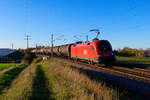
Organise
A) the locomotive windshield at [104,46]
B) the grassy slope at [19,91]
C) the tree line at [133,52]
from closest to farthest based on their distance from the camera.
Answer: the grassy slope at [19,91]
the locomotive windshield at [104,46]
the tree line at [133,52]

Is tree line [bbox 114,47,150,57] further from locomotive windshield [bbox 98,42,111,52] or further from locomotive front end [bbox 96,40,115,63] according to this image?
locomotive front end [bbox 96,40,115,63]

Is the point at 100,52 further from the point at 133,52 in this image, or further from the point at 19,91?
the point at 133,52

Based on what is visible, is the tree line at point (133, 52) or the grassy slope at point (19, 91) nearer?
the grassy slope at point (19, 91)

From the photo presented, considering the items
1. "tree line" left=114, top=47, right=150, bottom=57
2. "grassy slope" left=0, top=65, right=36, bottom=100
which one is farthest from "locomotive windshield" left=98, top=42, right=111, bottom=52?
"tree line" left=114, top=47, right=150, bottom=57

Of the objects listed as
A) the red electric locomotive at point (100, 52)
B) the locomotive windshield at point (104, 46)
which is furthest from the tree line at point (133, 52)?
the red electric locomotive at point (100, 52)

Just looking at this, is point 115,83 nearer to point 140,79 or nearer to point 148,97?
point 140,79

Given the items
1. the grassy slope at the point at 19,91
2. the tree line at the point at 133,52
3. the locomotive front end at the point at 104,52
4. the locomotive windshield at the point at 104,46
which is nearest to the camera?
the grassy slope at the point at 19,91

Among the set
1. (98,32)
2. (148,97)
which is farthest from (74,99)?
(98,32)

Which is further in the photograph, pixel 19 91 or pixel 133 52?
pixel 133 52

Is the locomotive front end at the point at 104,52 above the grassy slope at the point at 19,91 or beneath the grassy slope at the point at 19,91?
above

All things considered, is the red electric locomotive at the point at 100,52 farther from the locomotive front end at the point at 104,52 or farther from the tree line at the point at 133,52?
the tree line at the point at 133,52

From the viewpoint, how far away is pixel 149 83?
26.5 ft

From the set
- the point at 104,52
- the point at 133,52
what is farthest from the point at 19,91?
the point at 133,52

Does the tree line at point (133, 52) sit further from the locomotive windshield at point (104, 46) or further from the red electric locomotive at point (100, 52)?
the red electric locomotive at point (100, 52)
